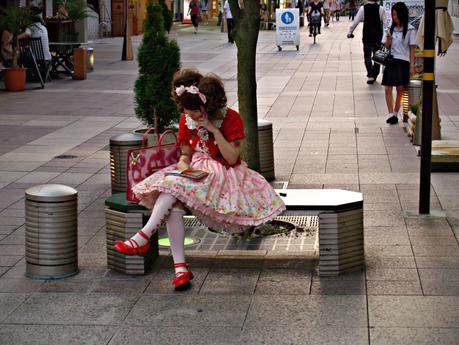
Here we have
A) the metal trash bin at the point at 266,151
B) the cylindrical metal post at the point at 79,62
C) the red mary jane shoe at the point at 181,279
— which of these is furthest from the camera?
the cylindrical metal post at the point at 79,62

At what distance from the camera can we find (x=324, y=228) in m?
6.72

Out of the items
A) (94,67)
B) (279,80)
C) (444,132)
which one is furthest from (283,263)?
(94,67)

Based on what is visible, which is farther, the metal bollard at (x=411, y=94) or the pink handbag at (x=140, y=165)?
the metal bollard at (x=411, y=94)

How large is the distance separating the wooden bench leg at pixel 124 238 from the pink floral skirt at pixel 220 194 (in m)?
0.22

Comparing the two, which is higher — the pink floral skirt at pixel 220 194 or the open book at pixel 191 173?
the open book at pixel 191 173

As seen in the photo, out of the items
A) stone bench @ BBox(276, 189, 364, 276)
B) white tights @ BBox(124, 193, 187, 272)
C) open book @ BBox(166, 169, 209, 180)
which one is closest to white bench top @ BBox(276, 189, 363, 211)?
stone bench @ BBox(276, 189, 364, 276)

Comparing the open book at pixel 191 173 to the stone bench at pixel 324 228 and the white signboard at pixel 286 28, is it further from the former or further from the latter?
the white signboard at pixel 286 28

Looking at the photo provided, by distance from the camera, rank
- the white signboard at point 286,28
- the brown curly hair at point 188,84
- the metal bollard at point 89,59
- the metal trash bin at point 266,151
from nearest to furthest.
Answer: the brown curly hair at point 188,84 → the metal trash bin at point 266,151 → the metal bollard at point 89,59 → the white signboard at point 286,28

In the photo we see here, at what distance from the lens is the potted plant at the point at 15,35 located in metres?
20.4

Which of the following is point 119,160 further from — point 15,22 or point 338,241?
point 15,22

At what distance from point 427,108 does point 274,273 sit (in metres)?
2.46

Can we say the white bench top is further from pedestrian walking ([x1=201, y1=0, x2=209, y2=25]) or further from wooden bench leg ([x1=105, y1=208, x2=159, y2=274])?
pedestrian walking ([x1=201, y1=0, x2=209, y2=25])

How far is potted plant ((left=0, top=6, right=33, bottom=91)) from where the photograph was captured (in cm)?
2038

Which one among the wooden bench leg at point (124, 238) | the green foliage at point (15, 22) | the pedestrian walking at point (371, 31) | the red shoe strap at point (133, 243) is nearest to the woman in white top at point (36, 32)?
the green foliage at point (15, 22)
